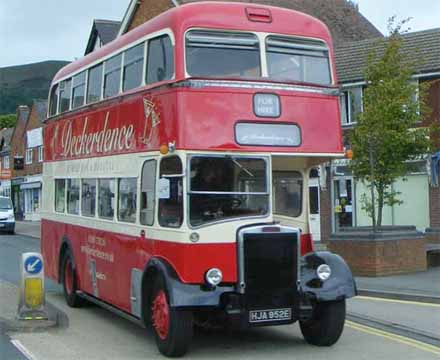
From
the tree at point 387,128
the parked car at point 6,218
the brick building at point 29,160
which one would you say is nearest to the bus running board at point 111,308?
the tree at point 387,128

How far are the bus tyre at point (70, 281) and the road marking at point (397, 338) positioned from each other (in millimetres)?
4713

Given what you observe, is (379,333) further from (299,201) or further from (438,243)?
(438,243)

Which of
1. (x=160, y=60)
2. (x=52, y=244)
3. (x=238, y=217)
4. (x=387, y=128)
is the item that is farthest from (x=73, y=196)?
(x=387, y=128)

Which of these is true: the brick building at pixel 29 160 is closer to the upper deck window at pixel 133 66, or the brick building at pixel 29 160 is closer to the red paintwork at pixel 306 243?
the upper deck window at pixel 133 66

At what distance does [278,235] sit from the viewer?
8484 millimetres

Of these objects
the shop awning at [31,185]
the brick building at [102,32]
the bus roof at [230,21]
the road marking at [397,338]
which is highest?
the brick building at [102,32]

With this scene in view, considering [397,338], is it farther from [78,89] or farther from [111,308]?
[78,89]

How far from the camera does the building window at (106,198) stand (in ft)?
34.6

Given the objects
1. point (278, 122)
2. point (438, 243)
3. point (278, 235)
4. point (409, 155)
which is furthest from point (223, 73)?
point (438, 243)

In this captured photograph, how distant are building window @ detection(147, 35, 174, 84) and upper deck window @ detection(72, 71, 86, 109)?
335cm

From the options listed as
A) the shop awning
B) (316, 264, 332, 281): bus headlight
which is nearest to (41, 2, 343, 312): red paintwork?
(316, 264, 332, 281): bus headlight

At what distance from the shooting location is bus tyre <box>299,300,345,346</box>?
29.1 feet

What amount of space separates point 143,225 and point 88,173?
2810mm

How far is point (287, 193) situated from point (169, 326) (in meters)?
2.63
